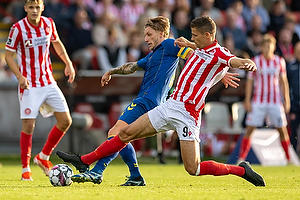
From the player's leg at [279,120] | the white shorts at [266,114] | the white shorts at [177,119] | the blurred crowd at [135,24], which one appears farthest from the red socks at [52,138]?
the blurred crowd at [135,24]

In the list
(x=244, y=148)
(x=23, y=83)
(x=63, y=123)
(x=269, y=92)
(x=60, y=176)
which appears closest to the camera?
(x=60, y=176)

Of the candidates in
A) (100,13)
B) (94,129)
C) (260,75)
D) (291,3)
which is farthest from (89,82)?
(291,3)

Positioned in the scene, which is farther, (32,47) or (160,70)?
(32,47)

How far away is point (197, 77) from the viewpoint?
611 cm

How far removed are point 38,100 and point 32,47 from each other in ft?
2.31

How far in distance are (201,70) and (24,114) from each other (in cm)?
275

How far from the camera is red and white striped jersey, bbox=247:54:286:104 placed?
10.9 metres

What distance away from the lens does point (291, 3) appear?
18.7 m

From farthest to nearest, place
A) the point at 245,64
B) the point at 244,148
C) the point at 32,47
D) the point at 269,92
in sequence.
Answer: the point at 269,92, the point at 244,148, the point at 32,47, the point at 245,64

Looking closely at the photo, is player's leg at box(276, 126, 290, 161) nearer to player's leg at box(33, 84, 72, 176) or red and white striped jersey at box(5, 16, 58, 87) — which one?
player's leg at box(33, 84, 72, 176)

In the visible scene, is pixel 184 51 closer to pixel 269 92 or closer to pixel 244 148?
pixel 244 148

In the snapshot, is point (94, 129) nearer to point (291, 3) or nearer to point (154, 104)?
point (154, 104)

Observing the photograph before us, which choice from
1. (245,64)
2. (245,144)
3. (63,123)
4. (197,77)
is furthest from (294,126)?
(245,64)

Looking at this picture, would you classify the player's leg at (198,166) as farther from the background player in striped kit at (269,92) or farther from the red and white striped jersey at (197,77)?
the background player in striped kit at (269,92)
